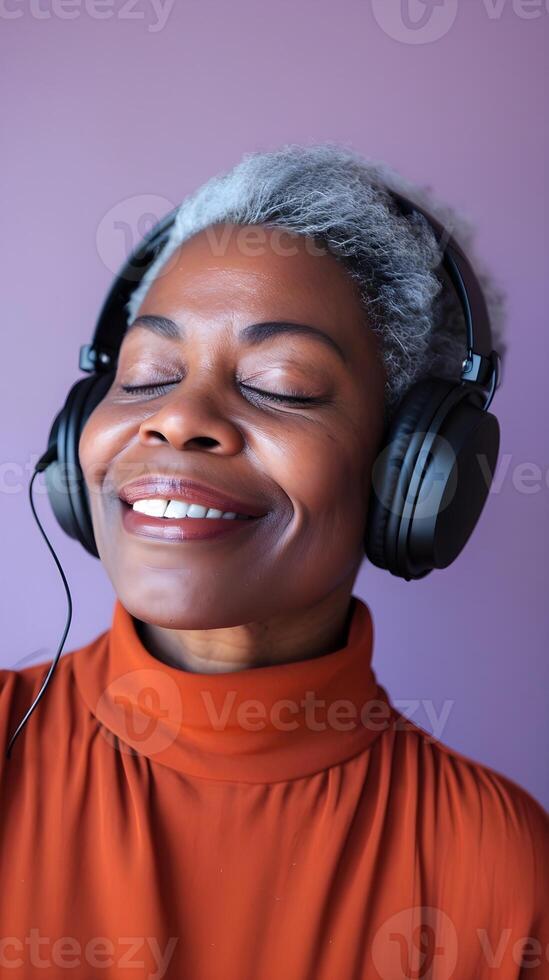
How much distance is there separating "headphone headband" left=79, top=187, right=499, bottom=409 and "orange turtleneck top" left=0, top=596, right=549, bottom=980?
371mm

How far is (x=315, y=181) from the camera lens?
1.19 meters

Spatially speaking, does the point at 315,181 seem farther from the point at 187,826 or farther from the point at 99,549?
the point at 187,826

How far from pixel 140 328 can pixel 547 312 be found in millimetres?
901

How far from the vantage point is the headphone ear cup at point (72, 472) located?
110 centimetres

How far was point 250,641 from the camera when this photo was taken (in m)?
1.08

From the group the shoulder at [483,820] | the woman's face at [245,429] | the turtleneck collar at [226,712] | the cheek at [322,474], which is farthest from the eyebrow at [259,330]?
the shoulder at [483,820]

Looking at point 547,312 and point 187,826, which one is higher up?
point 547,312

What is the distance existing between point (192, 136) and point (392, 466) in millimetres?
923

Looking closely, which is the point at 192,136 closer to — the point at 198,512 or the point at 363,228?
the point at 363,228

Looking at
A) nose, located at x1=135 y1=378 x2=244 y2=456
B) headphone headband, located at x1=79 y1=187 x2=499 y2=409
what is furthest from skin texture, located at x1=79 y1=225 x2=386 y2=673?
headphone headband, located at x1=79 y1=187 x2=499 y2=409

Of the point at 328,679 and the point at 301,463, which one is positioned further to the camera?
the point at 328,679

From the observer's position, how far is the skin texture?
0.95 metres

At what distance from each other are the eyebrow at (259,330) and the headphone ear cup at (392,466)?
99mm

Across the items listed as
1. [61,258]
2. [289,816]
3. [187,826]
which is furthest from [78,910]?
[61,258]
